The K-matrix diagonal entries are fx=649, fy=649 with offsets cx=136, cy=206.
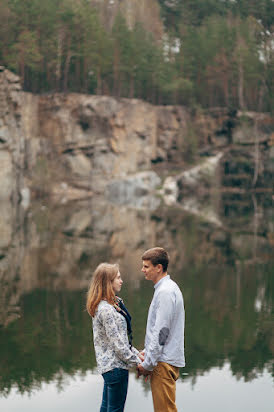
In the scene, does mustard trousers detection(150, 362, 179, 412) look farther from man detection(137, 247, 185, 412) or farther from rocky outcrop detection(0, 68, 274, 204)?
rocky outcrop detection(0, 68, 274, 204)

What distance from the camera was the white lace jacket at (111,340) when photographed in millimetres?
5363

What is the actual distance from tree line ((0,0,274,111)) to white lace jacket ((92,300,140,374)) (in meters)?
58.2

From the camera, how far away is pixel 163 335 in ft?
17.5

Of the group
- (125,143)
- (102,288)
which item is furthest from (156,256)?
(125,143)

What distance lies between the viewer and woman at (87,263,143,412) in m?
5.38

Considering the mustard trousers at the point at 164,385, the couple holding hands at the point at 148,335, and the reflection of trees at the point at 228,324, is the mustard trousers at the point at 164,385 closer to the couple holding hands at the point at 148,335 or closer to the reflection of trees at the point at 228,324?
the couple holding hands at the point at 148,335

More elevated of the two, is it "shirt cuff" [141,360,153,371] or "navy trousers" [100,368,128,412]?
"shirt cuff" [141,360,153,371]

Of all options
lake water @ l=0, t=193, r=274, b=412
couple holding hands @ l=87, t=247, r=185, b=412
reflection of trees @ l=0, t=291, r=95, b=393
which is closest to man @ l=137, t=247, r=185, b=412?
couple holding hands @ l=87, t=247, r=185, b=412

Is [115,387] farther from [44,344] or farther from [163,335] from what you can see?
[44,344]

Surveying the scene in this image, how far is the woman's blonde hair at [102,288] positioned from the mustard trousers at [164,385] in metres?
0.70

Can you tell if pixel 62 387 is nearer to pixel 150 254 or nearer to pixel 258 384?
pixel 258 384

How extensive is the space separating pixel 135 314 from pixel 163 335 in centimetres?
637

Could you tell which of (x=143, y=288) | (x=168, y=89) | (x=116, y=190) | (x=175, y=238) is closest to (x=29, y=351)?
(x=143, y=288)

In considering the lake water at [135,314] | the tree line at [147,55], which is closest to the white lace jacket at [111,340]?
the lake water at [135,314]
